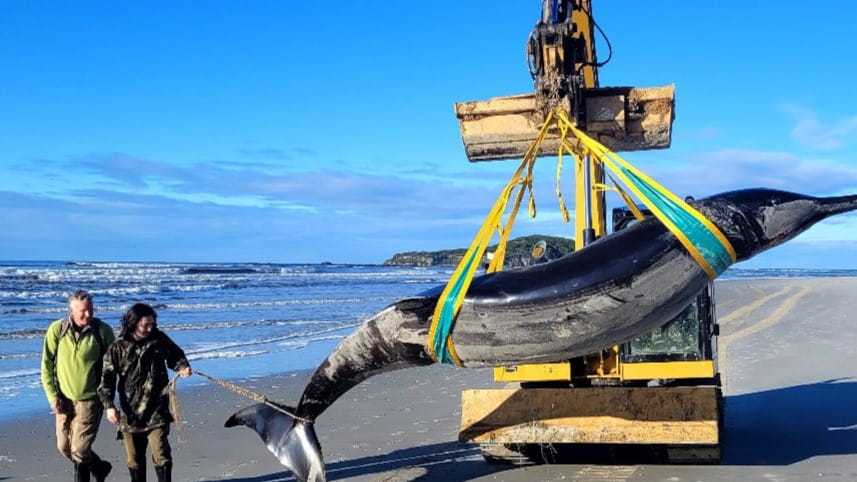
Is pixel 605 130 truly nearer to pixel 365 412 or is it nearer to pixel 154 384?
pixel 154 384

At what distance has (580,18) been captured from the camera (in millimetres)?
9375

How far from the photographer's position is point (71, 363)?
7676 mm

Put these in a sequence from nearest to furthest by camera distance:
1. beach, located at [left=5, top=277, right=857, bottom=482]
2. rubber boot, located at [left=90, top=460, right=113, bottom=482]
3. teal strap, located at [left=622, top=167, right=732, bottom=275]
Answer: teal strap, located at [left=622, top=167, right=732, bottom=275] → rubber boot, located at [left=90, top=460, right=113, bottom=482] → beach, located at [left=5, top=277, right=857, bottom=482]

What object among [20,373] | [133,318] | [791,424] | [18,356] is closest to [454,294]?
[133,318]

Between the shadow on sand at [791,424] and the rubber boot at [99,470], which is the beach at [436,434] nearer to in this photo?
the shadow on sand at [791,424]

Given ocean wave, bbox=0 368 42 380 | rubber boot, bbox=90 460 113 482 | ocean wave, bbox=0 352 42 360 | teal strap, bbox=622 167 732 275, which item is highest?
teal strap, bbox=622 167 732 275

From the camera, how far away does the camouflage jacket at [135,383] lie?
7328 millimetres

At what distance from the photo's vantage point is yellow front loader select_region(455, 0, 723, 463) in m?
7.51

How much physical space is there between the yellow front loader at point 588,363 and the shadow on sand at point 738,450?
248 mm

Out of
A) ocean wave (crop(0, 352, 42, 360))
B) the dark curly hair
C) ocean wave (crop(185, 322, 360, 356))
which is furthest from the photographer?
ocean wave (crop(185, 322, 360, 356))

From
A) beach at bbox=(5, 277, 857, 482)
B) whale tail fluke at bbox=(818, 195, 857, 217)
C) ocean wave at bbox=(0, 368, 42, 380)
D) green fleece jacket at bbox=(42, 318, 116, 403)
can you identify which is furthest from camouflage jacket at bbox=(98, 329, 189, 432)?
ocean wave at bbox=(0, 368, 42, 380)

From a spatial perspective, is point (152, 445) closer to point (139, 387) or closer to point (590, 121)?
point (139, 387)

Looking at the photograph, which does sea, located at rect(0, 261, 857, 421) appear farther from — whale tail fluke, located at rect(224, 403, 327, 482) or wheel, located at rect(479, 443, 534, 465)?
wheel, located at rect(479, 443, 534, 465)

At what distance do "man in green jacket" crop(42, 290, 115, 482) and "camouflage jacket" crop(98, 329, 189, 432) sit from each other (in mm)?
392
